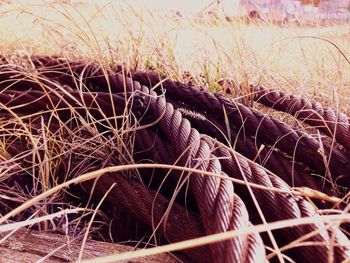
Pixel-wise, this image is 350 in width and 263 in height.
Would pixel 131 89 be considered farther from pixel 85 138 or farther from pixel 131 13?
pixel 131 13

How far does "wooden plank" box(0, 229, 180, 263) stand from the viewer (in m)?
0.59

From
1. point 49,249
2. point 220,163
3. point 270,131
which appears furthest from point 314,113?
point 49,249

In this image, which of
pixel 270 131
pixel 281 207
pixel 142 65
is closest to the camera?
pixel 281 207

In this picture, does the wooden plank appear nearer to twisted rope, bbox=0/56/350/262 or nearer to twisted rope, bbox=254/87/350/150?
twisted rope, bbox=0/56/350/262

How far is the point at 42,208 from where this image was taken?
2.32 ft

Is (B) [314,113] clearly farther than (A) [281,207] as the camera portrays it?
Yes

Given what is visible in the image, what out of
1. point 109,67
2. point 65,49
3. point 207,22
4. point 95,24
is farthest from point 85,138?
point 95,24

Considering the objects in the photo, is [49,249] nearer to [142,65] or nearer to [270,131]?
[270,131]

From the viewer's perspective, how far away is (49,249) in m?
0.61

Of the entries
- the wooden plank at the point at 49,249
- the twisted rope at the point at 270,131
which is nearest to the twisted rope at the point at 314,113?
the twisted rope at the point at 270,131

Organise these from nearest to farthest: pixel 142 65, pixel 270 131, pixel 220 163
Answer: pixel 220 163 → pixel 270 131 → pixel 142 65

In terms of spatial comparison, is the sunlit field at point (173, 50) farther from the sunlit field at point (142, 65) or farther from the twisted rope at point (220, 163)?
the twisted rope at point (220, 163)

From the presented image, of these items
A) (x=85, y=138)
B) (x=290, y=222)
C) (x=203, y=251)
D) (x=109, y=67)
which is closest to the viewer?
(x=290, y=222)

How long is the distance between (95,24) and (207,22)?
456 millimetres
